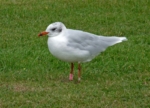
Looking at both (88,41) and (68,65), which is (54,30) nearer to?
(88,41)

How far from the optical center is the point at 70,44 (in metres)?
7.01

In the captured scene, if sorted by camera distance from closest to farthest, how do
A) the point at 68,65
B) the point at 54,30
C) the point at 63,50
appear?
the point at 63,50, the point at 54,30, the point at 68,65

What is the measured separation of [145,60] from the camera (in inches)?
326

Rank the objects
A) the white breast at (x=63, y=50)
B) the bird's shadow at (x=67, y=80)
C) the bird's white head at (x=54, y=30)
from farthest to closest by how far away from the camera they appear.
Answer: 1. the bird's shadow at (x=67, y=80)
2. the bird's white head at (x=54, y=30)
3. the white breast at (x=63, y=50)

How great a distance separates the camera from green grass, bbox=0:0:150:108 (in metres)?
6.56

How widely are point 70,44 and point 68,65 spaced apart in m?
1.11

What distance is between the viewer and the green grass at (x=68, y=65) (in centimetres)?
656

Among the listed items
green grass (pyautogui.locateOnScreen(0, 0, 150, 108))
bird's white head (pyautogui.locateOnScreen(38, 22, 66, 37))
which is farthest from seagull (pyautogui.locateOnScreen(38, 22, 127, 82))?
green grass (pyautogui.locateOnScreen(0, 0, 150, 108))

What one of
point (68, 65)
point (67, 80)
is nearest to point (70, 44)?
point (67, 80)

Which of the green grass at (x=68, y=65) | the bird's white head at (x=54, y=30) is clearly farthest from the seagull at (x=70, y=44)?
the green grass at (x=68, y=65)

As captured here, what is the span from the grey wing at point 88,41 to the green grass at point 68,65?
0.45 m

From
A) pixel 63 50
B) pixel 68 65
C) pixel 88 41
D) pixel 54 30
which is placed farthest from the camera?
pixel 68 65

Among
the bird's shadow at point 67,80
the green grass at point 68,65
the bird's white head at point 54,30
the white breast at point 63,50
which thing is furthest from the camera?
the bird's shadow at point 67,80

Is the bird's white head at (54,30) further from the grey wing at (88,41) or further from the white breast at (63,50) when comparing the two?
the grey wing at (88,41)
